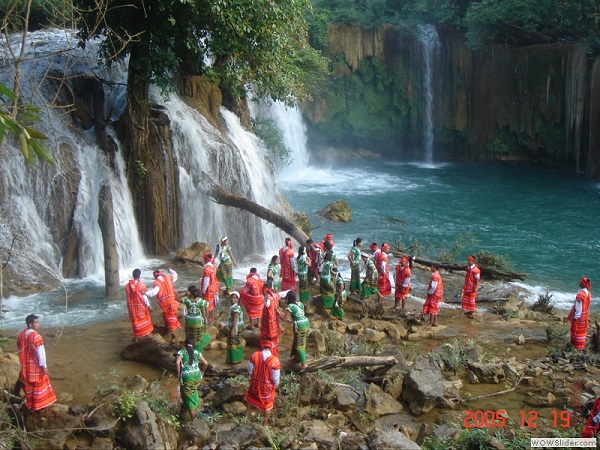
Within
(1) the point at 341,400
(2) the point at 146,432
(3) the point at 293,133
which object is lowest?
(1) the point at 341,400

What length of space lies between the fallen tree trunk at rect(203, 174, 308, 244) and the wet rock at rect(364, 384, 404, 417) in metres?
6.31

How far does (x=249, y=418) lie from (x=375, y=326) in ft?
14.5

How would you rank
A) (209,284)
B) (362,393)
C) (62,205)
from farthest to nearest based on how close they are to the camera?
(62,205) → (209,284) → (362,393)

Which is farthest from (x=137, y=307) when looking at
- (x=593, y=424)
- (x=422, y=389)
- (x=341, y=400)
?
(x=593, y=424)

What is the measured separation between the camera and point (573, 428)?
27.2 feet

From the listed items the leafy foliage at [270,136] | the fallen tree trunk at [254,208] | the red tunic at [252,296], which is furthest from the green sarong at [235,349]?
the leafy foliage at [270,136]

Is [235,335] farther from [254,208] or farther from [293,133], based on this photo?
[293,133]

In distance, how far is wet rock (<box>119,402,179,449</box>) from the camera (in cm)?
702

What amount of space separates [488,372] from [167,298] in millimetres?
5463

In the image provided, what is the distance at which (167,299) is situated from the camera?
1048 cm

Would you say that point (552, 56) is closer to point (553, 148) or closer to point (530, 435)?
point (553, 148)

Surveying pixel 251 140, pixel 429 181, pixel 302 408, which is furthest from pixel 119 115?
pixel 429 181

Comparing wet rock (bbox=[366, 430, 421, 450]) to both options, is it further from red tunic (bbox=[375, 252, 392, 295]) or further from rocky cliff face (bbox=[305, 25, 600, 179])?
rocky cliff face (bbox=[305, 25, 600, 179])

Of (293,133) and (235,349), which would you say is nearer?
(235,349)
